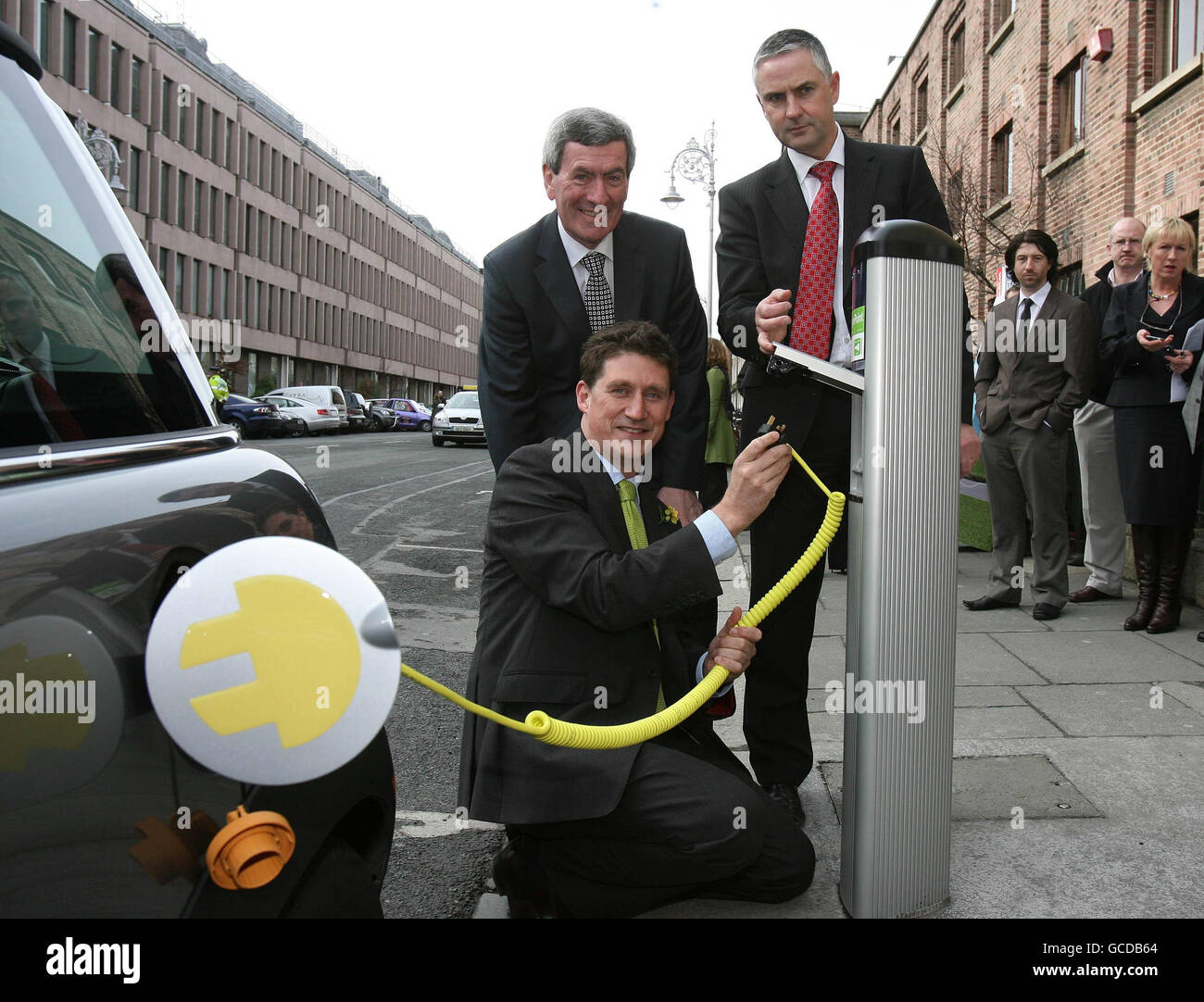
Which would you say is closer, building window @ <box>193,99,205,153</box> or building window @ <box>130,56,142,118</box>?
building window @ <box>130,56,142,118</box>

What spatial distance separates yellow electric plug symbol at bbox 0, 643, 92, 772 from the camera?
2.82ft

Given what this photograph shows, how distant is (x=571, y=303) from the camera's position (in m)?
3.22

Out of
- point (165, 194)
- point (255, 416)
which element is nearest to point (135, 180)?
point (165, 194)

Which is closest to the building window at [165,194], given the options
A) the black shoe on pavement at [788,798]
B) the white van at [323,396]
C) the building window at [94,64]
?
the building window at [94,64]

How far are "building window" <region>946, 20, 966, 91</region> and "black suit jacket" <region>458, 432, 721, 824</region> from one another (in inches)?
850

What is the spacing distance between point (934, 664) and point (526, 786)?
941 mm

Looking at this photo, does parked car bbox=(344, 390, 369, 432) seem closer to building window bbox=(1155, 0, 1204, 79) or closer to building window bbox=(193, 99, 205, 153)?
building window bbox=(193, 99, 205, 153)

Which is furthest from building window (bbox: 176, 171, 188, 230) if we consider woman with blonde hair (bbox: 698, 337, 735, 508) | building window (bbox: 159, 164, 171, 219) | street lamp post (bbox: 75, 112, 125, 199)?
woman with blonde hair (bbox: 698, 337, 735, 508)

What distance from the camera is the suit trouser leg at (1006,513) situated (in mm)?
6441

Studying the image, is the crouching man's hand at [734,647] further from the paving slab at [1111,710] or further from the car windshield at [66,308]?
the paving slab at [1111,710]

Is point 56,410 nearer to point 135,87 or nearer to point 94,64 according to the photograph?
point 94,64

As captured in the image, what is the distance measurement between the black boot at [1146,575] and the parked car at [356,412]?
38191mm

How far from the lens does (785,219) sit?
314cm
